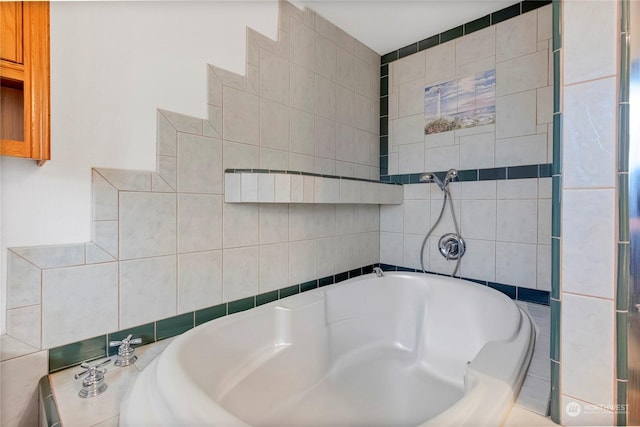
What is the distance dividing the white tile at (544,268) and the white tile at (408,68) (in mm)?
1417

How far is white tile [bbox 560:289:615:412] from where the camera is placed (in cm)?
66

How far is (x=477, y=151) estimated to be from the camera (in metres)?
1.96

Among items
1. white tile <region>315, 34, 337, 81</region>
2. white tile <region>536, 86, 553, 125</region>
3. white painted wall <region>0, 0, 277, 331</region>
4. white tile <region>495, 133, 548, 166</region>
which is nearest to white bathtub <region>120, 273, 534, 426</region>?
white painted wall <region>0, 0, 277, 331</region>

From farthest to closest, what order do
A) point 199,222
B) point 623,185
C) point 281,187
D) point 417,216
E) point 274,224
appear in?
point 417,216 < point 274,224 < point 281,187 < point 199,222 < point 623,185

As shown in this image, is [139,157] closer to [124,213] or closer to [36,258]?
[124,213]

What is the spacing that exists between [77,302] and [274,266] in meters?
0.84

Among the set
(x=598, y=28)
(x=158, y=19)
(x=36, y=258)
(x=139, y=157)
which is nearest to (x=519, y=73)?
(x=598, y=28)

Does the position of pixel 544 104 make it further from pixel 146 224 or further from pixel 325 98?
pixel 146 224

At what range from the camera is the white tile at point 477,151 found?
1.90m

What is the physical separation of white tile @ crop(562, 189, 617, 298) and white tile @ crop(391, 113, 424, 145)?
1618 mm

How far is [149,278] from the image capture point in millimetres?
1179

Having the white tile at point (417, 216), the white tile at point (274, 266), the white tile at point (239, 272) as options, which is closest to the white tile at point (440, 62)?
the white tile at point (417, 216)

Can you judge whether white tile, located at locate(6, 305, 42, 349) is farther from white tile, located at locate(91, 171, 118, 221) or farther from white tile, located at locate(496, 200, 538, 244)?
white tile, located at locate(496, 200, 538, 244)

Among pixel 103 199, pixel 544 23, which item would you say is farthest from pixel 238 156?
pixel 544 23
